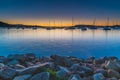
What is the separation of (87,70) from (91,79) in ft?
3.82

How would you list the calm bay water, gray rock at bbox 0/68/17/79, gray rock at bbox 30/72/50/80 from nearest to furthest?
gray rock at bbox 30/72/50/80 < gray rock at bbox 0/68/17/79 < the calm bay water

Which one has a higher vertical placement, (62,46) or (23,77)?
(23,77)

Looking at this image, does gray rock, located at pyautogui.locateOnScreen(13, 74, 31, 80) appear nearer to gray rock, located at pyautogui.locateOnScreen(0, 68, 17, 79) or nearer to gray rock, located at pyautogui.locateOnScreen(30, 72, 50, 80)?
gray rock, located at pyautogui.locateOnScreen(30, 72, 50, 80)

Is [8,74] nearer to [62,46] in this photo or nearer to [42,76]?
[42,76]

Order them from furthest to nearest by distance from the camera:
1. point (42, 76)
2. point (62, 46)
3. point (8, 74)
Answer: point (62, 46), point (8, 74), point (42, 76)

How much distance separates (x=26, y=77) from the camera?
8445 millimetres

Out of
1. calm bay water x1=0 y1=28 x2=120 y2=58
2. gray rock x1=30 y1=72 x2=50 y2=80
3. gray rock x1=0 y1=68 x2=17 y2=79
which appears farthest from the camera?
calm bay water x1=0 y1=28 x2=120 y2=58

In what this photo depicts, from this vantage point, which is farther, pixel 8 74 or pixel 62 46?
pixel 62 46

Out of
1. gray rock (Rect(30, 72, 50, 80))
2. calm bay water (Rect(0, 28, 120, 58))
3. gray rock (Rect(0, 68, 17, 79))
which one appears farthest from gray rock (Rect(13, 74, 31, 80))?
calm bay water (Rect(0, 28, 120, 58))

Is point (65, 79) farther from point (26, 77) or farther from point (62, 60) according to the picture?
point (62, 60)

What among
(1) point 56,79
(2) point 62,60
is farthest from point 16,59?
(1) point 56,79

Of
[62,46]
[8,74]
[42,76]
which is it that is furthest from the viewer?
[62,46]

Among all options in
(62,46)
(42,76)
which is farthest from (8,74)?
(62,46)

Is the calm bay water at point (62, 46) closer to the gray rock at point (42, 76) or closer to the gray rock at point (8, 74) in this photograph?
the gray rock at point (8, 74)
